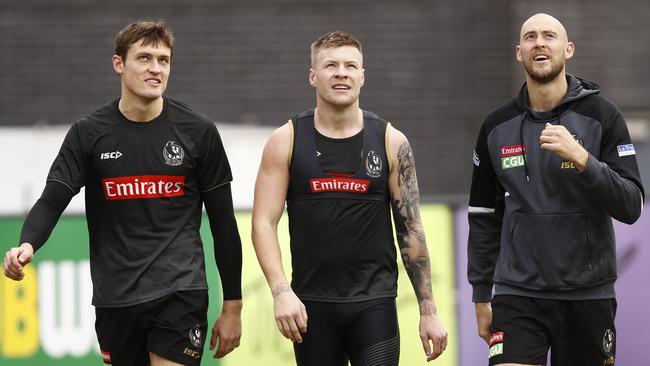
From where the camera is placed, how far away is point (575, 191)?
236 inches

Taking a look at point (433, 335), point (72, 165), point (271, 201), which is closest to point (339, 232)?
point (271, 201)

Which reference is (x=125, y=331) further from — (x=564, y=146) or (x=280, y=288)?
(x=564, y=146)

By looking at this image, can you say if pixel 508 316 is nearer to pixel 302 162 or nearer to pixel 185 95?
pixel 302 162

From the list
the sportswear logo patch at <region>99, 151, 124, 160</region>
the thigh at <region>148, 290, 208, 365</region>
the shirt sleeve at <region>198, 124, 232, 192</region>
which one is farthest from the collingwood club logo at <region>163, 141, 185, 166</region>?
the thigh at <region>148, 290, 208, 365</region>

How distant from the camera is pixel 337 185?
19.9 ft

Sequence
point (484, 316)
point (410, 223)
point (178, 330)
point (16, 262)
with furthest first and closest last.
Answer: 1. point (484, 316)
2. point (410, 223)
3. point (178, 330)
4. point (16, 262)

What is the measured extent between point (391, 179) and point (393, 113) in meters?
6.43

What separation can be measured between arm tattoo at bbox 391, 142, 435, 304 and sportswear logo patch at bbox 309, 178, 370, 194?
0.75 ft

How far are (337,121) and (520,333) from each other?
1.36m

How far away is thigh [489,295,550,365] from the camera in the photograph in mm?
5992

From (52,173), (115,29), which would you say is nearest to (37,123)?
(115,29)

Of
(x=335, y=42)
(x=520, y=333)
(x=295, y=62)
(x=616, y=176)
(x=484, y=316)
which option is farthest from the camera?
(x=295, y=62)

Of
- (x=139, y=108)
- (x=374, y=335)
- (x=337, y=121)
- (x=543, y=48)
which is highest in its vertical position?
(x=543, y=48)

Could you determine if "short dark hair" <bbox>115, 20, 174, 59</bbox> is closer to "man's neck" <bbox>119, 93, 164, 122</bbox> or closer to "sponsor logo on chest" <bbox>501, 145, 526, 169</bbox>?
"man's neck" <bbox>119, 93, 164, 122</bbox>
